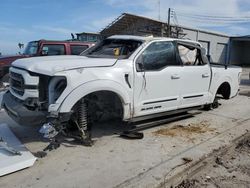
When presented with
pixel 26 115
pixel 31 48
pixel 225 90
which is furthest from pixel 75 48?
pixel 26 115

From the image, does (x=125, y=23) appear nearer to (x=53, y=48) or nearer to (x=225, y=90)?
(x=53, y=48)

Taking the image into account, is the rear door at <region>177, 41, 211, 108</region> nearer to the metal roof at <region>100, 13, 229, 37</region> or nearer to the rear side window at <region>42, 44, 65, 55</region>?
the rear side window at <region>42, 44, 65, 55</region>

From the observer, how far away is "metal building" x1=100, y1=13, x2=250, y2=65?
2725cm

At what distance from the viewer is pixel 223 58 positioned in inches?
1447

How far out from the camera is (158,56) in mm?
5613

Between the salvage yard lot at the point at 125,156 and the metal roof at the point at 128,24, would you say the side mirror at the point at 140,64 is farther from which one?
the metal roof at the point at 128,24

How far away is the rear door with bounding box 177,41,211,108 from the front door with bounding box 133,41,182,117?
0.22m

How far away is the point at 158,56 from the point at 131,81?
94cm

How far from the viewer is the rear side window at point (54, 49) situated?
11.5 m

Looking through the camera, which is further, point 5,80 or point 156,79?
point 5,80

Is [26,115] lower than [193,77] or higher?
lower

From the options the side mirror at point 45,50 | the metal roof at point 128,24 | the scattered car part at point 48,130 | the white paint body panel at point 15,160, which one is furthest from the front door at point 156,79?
the metal roof at point 128,24

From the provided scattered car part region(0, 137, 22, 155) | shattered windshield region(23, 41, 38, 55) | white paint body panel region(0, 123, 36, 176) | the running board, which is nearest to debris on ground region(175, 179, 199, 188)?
the running board

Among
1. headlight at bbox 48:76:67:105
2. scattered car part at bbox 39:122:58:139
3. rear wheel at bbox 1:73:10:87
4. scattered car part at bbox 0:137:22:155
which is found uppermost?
headlight at bbox 48:76:67:105
